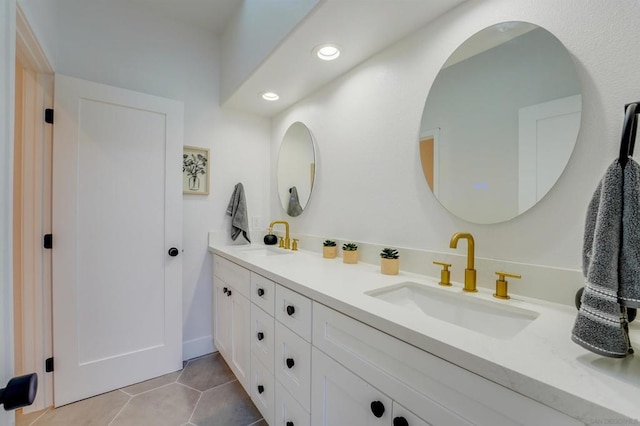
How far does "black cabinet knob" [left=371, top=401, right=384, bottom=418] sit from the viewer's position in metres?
0.77

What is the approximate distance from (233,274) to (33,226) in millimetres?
1197

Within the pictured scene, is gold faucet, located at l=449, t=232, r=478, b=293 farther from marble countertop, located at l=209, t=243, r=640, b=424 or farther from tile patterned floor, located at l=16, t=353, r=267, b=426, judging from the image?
tile patterned floor, located at l=16, t=353, r=267, b=426

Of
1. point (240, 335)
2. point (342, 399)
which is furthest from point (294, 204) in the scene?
point (342, 399)

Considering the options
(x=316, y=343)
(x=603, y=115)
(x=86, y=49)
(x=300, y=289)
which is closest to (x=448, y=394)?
(x=316, y=343)

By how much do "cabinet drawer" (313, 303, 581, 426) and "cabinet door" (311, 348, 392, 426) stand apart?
0.04 m

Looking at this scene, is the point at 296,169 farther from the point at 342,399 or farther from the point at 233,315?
the point at 342,399

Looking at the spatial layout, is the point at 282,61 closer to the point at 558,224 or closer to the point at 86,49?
the point at 86,49

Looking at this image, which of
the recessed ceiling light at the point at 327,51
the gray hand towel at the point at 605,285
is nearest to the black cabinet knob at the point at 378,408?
the gray hand towel at the point at 605,285

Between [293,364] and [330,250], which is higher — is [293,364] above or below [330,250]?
below

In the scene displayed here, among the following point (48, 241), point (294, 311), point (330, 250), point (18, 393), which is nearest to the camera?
point (18, 393)

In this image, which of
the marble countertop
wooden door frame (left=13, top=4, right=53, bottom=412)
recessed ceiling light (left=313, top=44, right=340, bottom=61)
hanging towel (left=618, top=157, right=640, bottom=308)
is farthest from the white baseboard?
hanging towel (left=618, top=157, right=640, bottom=308)

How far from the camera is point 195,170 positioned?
7.39 feet

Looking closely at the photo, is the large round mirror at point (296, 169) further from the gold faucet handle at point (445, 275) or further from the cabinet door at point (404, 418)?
the cabinet door at point (404, 418)

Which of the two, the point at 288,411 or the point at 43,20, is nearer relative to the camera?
the point at 288,411
